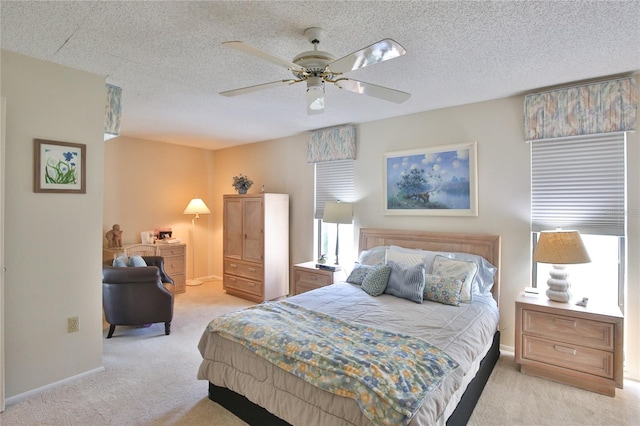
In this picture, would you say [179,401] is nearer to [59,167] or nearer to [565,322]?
[59,167]

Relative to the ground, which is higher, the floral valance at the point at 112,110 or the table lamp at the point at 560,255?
the floral valance at the point at 112,110

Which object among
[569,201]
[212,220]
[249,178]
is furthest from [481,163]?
[212,220]

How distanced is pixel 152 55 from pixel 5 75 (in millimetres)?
1049

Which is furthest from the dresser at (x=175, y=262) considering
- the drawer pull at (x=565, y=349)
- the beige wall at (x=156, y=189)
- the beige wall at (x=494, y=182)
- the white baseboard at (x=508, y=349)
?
the drawer pull at (x=565, y=349)

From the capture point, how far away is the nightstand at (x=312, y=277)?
4047mm

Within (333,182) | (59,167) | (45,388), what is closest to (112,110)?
(59,167)

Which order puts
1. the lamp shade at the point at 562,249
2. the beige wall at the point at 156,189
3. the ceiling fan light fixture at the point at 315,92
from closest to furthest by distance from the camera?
the ceiling fan light fixture at the point at 315,92
the lamp shade at the point at 562,249
the beige wall at the point at 156,189

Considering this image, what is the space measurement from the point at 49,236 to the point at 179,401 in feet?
5.38

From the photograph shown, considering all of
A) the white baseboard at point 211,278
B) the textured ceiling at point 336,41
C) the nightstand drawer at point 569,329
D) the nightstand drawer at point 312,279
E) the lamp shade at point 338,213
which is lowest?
the white baseboard at point 211,278

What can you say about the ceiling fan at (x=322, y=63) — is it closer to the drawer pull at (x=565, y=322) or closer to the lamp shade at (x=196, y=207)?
the drawer pull at (x=565, y=322)

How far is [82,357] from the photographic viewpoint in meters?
2.80

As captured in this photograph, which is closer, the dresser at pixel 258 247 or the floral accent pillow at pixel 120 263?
the floral accent pillow at pixel 120 263

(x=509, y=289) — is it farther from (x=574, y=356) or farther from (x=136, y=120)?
(x=136, y=120)

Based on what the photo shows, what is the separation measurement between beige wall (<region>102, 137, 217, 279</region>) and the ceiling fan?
3.93 m
